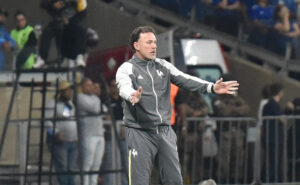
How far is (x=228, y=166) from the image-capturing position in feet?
55.3

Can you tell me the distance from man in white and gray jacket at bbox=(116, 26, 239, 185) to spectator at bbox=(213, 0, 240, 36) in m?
10.5

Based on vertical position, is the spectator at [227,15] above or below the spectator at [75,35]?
above

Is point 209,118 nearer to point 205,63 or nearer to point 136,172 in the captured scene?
point 205,63

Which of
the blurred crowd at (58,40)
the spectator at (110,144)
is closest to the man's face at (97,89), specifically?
the spectator at (110,144)

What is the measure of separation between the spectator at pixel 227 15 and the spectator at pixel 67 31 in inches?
184

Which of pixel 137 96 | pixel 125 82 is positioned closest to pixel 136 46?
pixel 125 82

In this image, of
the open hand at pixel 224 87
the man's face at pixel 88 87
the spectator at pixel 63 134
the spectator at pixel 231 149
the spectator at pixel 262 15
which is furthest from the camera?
the spectator at pixel 262 15

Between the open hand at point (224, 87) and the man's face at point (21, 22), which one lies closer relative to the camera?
the open hand at point (224, 87)

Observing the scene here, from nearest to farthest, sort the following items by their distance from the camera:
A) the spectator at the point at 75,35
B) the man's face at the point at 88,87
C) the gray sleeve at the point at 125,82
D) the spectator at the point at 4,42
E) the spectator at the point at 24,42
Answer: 1. the gray sleeve at the point at 125,82
2. the man's face at the point at 88,87
3. the spectator at the point at 75,35
4. the spectator at the point at 24,42
5. the spectator at the point at 4,42

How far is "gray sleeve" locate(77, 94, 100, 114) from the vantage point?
1622 centimetres

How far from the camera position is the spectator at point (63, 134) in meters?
16.2

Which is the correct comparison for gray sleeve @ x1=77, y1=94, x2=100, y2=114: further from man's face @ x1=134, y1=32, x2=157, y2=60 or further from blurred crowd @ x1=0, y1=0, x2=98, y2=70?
man's face @ x1=134, y1=32, x2=157, y2=60

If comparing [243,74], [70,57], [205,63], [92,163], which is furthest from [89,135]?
[243,74]

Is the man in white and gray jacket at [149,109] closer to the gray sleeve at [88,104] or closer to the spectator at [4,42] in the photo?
the gray sleeve at [88,104]
